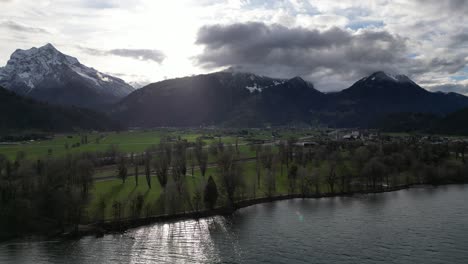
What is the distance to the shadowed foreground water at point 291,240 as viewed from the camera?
6094cm

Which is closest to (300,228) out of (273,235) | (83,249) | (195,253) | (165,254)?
(273,235)

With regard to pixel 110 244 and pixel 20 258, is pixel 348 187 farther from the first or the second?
pixel 20 258

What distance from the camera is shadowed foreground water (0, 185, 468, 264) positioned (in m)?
60.9

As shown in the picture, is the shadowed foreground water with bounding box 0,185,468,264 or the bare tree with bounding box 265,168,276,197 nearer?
the shadowed foreground water with bounding box 0,185,468,264

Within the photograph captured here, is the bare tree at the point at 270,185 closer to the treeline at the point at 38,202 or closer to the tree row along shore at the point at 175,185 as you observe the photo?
the tree row along shore at the point at 175,185

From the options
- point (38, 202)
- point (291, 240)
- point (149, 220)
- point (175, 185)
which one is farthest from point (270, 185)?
point (38, 202)

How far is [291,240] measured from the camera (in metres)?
67.8

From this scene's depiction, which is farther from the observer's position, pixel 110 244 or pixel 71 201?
pixel 71 201

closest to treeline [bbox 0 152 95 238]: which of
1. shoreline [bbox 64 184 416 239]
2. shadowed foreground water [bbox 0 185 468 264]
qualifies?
shoreline [bbox 64 184 416 239]

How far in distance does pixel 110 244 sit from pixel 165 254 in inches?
487

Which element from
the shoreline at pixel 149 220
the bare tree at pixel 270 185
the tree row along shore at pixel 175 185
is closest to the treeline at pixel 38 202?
the tree row along shore at pixel 175 185

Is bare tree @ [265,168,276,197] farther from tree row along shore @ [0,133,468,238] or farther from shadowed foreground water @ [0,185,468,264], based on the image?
shadowed foreground water @ [0,185,468,264]

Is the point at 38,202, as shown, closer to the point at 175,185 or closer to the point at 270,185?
the point at 175,185

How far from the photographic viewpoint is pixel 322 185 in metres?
112
